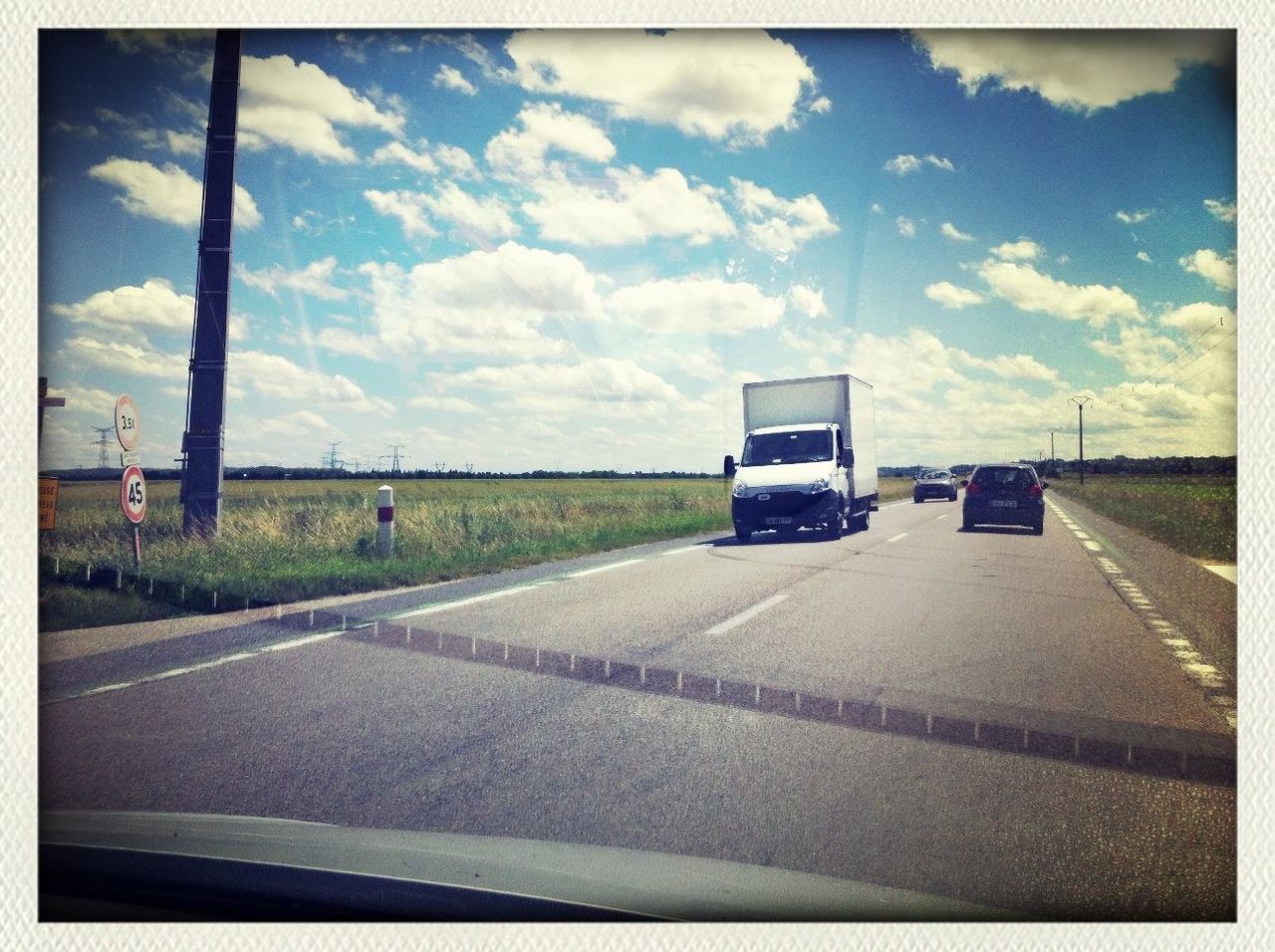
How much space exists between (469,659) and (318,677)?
36.7 inches

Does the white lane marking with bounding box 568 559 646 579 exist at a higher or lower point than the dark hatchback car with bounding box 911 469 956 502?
lower

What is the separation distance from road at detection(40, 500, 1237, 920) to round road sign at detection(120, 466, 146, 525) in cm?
297

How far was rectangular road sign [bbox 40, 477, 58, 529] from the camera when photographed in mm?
3588

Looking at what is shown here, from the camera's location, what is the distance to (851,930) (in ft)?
6.99

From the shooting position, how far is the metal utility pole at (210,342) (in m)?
11.0

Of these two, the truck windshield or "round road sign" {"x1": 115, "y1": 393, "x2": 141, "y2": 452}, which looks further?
the truck windshield

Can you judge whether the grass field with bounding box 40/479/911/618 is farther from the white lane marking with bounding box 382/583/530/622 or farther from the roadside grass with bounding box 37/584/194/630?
the white lane marking with bounding box 382/583/530/622

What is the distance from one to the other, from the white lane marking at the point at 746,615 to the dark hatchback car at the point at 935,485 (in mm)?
35697

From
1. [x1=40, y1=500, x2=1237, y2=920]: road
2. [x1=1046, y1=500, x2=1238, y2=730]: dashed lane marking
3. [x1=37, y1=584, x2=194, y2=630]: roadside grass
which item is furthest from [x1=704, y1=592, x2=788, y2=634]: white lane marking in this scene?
[x1=37, y1=584, x2=194, y2=630]: roadside grass

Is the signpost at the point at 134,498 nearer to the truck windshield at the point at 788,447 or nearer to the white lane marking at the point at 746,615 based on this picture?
the white lane marking at the point at 746,615

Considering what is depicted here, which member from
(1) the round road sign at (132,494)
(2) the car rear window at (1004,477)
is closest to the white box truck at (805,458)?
(2) the car rear window at (1004,477)

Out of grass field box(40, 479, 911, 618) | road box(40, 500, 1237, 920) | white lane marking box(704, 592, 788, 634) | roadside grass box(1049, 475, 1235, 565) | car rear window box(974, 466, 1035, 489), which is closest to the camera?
road box(40, 500, 1237, 920)

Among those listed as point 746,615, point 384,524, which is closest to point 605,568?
point 384,524

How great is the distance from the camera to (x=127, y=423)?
8.76 m
